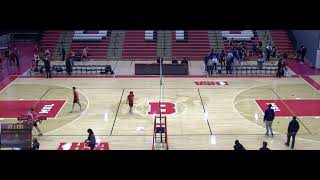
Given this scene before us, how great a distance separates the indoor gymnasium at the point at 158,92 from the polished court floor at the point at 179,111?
41mm

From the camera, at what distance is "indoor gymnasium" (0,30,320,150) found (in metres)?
15.3

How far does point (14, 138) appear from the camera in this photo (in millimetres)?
13719

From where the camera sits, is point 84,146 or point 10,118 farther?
point 10,118

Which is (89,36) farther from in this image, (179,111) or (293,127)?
(293,127)

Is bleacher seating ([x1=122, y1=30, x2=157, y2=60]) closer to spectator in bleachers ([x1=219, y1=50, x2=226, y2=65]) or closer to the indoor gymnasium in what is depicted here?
the indoor gymnasium

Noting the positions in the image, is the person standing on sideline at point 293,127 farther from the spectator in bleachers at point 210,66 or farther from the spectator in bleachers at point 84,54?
the spectator in bleachers at point 84,54

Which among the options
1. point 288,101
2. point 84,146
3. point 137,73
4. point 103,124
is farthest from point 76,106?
point 288,101

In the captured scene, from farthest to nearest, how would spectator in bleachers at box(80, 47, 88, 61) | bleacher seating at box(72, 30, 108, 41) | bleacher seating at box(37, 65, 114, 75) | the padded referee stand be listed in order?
bleacher seating at box(72, 30, 108, 41) → spectator in bleachers at box(80, 47, 88, 61) → bleacher seating at box(37, 65, 114, 75) → the padded referee stand

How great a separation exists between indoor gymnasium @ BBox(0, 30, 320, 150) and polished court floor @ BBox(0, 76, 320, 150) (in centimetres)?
4

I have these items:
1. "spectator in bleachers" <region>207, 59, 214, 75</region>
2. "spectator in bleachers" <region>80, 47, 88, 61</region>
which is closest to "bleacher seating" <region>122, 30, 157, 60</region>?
"spectator in bleachers" <region>80, 47, 88, 61</region>
